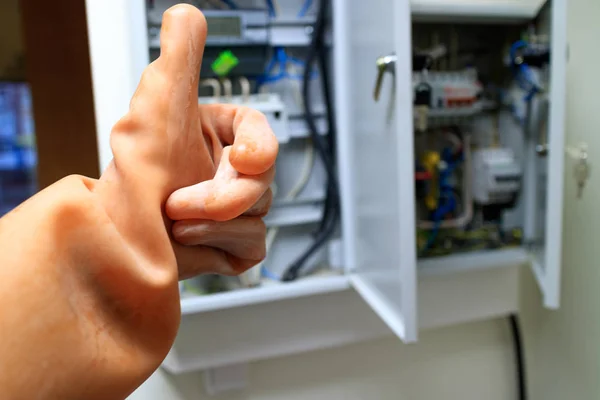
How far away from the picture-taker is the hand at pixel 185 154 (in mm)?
383

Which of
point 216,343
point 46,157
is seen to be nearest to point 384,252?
point 216,343

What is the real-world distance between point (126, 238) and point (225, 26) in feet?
2.14

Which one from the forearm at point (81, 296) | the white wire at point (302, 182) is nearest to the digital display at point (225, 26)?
the white wire at point (302, 182)

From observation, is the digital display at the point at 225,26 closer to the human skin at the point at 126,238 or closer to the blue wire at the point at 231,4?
the blue wire at the point at 231,4

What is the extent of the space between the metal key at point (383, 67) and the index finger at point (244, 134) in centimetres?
31

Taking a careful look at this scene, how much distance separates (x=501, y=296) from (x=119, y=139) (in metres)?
0.98

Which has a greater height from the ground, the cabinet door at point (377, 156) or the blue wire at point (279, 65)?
the blue wire at point (279, 65)

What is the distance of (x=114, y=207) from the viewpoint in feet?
1.23

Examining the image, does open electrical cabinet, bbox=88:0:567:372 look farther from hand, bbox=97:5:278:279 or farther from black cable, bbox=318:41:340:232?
hand, bbox=97:5:278:279

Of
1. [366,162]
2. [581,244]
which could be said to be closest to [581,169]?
[581,244]

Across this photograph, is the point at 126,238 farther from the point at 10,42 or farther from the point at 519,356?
the point at 10,42

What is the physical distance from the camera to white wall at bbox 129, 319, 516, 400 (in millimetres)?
1019

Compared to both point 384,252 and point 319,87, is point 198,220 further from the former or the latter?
point 319,87

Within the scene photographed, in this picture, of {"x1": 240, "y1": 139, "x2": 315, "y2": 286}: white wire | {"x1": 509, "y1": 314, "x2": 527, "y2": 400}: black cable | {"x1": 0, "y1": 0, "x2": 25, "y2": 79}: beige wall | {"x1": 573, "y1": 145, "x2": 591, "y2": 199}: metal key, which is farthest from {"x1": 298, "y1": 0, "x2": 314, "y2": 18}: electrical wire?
{"x1": 0, "y1": 0, "x2": 25, "y2": 79}: beige wall
